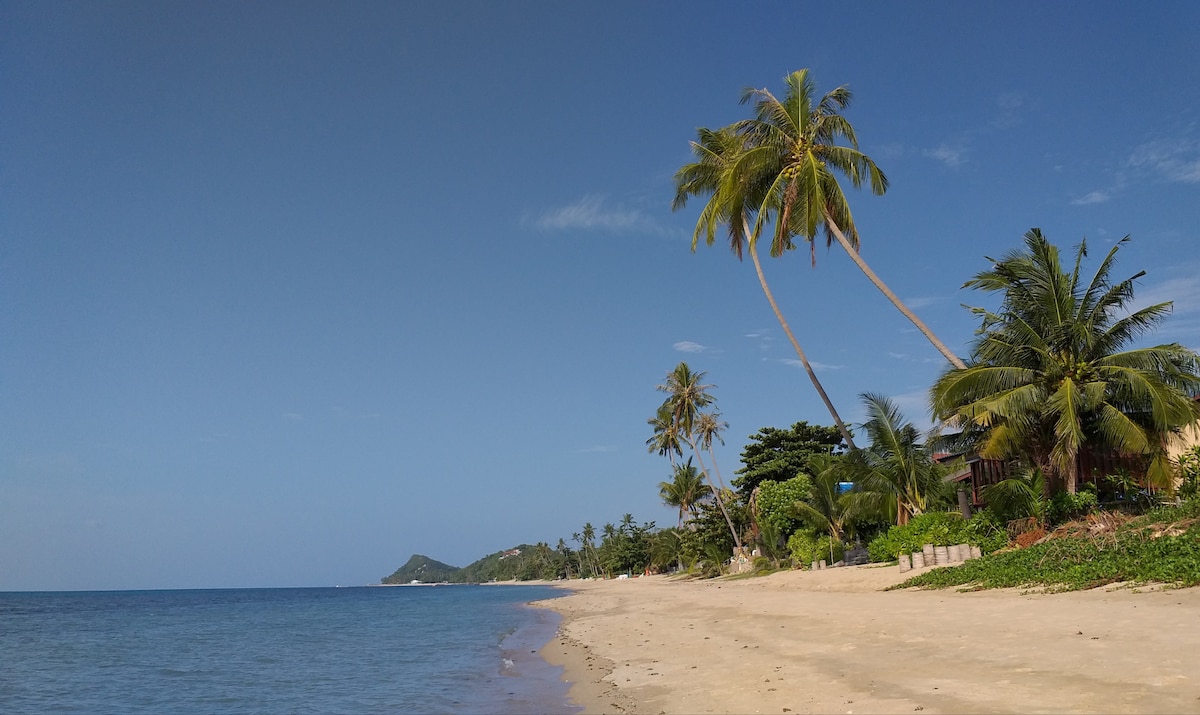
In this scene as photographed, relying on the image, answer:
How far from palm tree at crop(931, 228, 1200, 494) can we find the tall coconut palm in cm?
471

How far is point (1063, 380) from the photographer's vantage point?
58.0ft

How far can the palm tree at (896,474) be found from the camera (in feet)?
74.4

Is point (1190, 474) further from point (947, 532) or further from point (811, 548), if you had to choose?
point (811, 548)

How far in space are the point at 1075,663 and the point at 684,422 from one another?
4505cm

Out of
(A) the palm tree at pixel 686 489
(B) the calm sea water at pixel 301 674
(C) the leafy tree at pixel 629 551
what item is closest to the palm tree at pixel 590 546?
(C) the leafy tree at pixel 629 551

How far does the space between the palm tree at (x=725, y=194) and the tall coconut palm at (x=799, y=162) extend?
0.68 metres

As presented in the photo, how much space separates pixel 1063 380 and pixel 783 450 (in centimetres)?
2301

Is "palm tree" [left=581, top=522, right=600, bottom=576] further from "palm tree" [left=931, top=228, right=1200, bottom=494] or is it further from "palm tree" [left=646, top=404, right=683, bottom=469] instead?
"palm tree" [left=931, top=228, right=1200, bottom=494]

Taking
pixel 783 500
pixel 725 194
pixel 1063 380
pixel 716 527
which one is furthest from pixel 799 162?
pixel 716 527

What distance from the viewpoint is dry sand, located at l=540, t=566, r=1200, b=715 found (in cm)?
601

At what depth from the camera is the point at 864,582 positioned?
19500mm

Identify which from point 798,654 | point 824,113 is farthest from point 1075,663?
point 824,113

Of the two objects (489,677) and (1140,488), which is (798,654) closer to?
(489,677)

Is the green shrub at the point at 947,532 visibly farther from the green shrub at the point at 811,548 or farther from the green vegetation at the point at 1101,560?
the green shrub at the point at 811,548
